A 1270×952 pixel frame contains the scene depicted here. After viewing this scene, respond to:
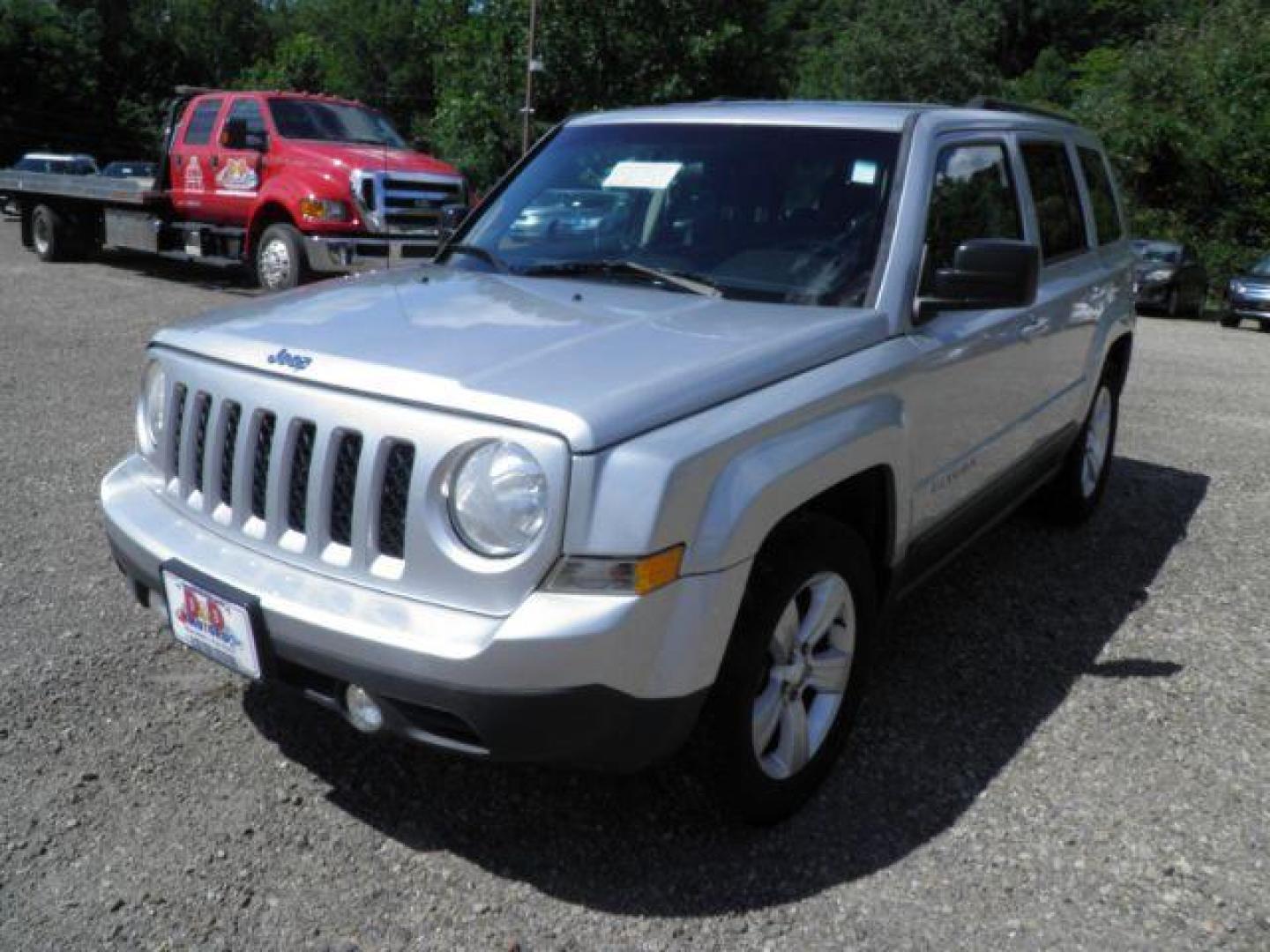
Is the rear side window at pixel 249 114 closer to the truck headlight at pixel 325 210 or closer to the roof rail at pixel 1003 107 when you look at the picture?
the truck headlight at pixel 325 210

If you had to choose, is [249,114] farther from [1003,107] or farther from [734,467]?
[734,467]

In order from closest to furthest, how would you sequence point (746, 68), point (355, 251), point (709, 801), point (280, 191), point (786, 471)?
point (786, 471), point (709, 801), point (355, 251), point (280, 191), point (746, 68)

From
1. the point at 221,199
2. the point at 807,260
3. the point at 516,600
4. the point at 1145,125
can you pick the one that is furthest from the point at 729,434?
the point at 1145,125

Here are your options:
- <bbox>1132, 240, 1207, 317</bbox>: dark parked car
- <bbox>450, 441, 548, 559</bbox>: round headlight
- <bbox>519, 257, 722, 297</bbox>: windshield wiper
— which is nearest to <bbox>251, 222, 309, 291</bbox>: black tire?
<bbox>519, 257, 722, 297</bbox>: windshield wiper

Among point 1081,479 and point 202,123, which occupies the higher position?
point 202,123

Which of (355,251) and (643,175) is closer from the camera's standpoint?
(643,175)

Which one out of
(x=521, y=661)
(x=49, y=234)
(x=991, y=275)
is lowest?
(x=49, y=234)

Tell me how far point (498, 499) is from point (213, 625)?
833 millimetres

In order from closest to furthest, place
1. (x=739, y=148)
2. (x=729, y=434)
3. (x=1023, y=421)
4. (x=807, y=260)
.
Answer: (x=729, y=434) → (x=807, y=260) → (x=739, y=148) → (x=1023, y=421)

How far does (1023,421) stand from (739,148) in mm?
1502

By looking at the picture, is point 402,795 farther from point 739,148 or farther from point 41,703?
point 739,148

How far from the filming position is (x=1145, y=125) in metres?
25.9

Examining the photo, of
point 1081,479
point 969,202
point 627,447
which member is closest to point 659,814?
point 627,447

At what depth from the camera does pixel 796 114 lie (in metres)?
3.75
